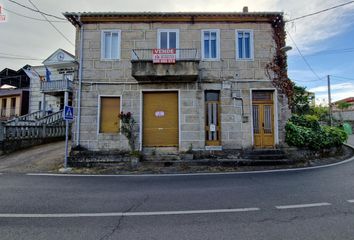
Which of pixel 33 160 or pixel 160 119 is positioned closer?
pixel 33 160

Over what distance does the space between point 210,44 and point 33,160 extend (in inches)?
436

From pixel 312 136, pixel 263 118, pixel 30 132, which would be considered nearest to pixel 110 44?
pixel 30 132

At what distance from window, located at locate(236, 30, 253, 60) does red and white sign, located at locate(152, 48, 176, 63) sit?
144 inches

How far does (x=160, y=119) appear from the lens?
1231cm

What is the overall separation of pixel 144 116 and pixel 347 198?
9233 millimetres

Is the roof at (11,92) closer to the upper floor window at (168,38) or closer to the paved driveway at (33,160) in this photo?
the paved driveway at (33,160)

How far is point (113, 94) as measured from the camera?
39.8 feet

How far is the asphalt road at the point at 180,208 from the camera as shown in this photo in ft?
12.0

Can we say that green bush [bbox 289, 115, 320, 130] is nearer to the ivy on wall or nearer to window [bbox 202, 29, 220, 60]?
the ivy on wall

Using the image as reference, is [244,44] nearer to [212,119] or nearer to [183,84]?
[183,84]

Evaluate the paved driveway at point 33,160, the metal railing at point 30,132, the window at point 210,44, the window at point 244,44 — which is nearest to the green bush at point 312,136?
the window at point 244,44

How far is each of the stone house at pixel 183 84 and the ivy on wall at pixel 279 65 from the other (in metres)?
0.11

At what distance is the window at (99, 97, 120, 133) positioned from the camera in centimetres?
1216

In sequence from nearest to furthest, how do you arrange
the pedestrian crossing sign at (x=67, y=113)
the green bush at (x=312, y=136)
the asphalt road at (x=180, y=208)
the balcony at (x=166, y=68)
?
1. the asphalt road at (x=180, y=208)
2. the pedestrian crossing sign at (x=67, y=113)
3. the balcony at (x=166, y=68)
4. the green bush at (x=312, y=136)
